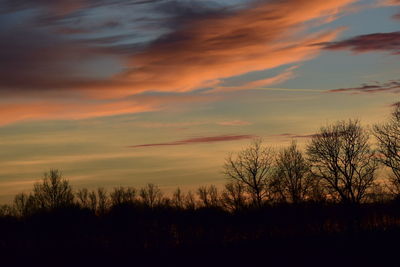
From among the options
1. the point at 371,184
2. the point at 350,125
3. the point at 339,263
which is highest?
the point at 350,125

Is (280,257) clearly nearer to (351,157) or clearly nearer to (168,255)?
(168,255)

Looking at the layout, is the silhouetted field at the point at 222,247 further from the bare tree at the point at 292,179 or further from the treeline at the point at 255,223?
the bare tree at the point at 292,179

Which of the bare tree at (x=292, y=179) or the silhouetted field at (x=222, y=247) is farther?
the bare tree at (x=292, y=179)

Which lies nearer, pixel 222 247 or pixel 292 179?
pixel 222 247

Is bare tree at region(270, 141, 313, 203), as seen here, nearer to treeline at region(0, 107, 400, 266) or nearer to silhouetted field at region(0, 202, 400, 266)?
treeline at region(0, 107, 400, 266)

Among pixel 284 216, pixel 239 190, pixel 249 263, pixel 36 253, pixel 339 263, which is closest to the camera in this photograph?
pixel 339 263

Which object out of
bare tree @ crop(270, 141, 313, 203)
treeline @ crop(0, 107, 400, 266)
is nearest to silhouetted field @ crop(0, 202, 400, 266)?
treeline @ crop(0, 107, 400, 266)

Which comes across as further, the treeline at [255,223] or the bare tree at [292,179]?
the bare tree at [292,179]

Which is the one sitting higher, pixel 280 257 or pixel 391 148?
pixel 391 148

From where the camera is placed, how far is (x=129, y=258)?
125 ft

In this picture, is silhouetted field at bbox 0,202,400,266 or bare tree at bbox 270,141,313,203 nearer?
silhouetted field at bbox 0,202,400,266

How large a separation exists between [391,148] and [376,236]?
134ft

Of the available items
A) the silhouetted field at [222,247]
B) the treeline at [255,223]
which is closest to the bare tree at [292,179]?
the treeline at [255,223]

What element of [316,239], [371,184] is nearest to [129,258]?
[316,239]
